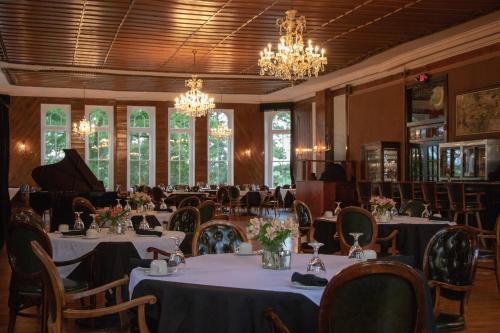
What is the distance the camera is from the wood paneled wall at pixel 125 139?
20766 mm

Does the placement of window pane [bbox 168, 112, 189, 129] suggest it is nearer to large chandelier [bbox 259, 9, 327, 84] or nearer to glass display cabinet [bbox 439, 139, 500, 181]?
glass display cabinet [bbox 439, 139, 500, 181]

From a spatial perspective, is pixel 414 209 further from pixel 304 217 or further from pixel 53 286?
pixel 53 286

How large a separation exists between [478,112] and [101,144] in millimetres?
13644

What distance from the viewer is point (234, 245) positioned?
15.2 feet

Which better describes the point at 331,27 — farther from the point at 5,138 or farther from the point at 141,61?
the point at 5,138

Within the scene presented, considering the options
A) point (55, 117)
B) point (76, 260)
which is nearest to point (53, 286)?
point (76, 260)

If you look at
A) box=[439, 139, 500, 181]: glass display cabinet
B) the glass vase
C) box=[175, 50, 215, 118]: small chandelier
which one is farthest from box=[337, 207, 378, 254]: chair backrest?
box=[175, 50, 215, 118]: small chandelier

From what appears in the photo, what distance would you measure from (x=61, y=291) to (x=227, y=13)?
24.5 ft

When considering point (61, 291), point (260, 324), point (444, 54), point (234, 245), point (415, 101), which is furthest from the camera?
point (415, 101)

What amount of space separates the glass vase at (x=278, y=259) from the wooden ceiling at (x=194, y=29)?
21.0 ft

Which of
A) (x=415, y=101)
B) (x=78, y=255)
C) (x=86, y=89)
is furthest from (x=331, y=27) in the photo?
(x=86, y=89)

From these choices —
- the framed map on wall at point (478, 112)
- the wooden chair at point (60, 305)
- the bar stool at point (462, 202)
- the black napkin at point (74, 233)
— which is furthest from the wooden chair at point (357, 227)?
the framed map on wall at point (478, 112)

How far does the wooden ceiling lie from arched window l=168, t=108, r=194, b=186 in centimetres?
676

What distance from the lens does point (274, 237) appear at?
3.49m
